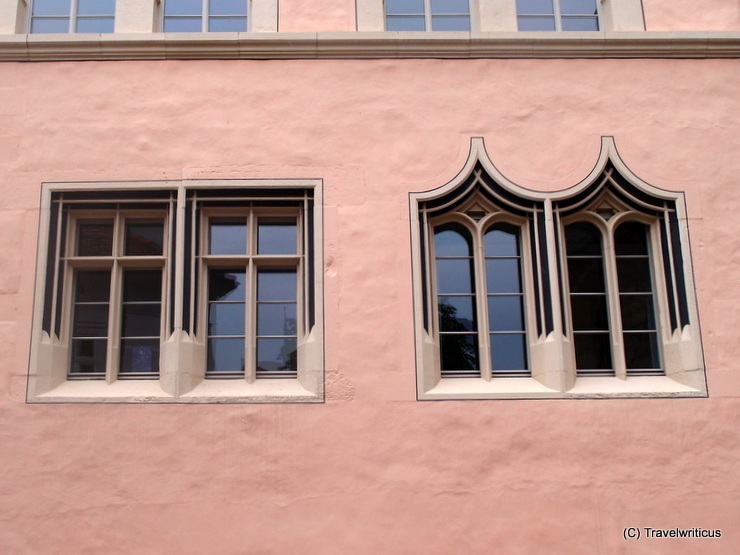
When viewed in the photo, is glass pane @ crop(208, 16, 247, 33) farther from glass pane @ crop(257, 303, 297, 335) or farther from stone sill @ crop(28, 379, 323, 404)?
stone sill @ crop(28, 379, 323, 404)

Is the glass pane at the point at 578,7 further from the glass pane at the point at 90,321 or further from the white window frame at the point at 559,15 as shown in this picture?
the glass pane at the point at 90,321

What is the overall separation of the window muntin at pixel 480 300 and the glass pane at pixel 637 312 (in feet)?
2.94

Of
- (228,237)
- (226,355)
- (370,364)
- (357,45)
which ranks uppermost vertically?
(357,45)

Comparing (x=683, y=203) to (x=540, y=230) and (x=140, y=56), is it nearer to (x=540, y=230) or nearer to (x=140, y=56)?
(x=540, y=230)

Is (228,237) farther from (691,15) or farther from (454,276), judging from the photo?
(691,15)

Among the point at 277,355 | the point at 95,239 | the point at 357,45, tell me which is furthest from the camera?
the point at 357,45

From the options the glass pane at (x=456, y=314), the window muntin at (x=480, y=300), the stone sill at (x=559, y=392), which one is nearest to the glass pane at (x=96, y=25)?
the window muntin at (x=480, y=300)

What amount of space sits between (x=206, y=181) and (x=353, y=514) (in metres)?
3.08

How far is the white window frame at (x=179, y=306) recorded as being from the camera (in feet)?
19.5

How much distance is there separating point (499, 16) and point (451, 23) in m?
0.49

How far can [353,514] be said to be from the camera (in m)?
5.66

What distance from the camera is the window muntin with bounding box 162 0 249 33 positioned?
6.96 metres

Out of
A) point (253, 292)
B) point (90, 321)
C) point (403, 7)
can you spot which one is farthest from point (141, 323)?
point (403, 7)

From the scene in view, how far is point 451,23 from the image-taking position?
7.04m
